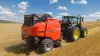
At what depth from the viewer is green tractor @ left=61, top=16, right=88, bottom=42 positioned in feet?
54.4

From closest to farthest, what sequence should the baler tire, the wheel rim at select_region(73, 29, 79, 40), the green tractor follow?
the baler tire, the green tractor, the wheel rim at select_region(73, 29, 79, 40)

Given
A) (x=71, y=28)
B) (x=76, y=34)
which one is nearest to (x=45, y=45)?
(x=71, y=28)

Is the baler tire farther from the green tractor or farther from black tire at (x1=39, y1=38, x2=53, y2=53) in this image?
the green tractor

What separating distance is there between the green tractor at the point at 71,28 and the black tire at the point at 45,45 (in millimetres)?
3809

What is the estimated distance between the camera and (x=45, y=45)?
12656 millimetres

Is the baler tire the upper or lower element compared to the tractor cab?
lower

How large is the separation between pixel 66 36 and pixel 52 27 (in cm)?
397

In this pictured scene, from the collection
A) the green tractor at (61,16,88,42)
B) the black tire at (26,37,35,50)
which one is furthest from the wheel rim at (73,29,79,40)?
the black tire at (26,37,35,50)

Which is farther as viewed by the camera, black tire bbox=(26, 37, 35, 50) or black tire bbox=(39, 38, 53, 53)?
black tire bbox=(26, 37, 35, 50)

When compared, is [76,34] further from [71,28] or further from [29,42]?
[29,42]

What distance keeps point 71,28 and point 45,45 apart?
179 inches

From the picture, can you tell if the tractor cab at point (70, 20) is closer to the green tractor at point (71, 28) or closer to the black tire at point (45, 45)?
the green tractor at point (71, 28)

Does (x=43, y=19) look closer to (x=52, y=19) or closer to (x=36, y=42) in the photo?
(x=52, y=19)

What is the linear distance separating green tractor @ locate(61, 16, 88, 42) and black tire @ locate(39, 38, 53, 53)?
3.81 metres
